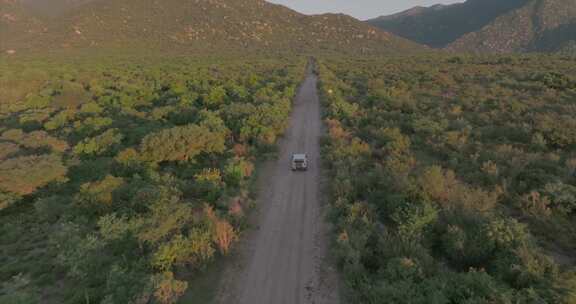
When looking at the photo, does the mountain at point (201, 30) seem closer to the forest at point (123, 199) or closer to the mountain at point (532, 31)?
the mountain at point (532, 31)

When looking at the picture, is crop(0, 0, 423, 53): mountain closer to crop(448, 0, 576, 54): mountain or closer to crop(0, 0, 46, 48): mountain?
crop(0, 0, 46, 48): mountain

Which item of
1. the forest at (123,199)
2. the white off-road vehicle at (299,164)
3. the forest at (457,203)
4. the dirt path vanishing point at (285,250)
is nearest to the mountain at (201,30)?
the forest at (123,199)

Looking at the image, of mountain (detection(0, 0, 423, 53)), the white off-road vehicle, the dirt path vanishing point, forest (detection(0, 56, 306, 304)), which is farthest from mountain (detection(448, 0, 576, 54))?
the dirt path vanishing point

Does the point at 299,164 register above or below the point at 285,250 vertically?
above

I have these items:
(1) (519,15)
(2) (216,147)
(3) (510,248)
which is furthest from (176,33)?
(1) (519,15)

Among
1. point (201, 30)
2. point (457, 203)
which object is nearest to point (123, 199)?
point (457, 203)

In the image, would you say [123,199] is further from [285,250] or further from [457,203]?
[457,203]
